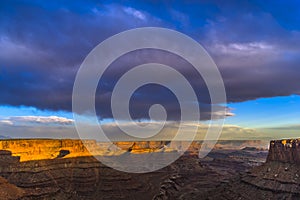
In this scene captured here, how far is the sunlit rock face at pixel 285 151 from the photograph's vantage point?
7669 cm

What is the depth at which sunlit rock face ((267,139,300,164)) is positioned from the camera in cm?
7669

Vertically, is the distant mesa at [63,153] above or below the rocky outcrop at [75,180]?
above

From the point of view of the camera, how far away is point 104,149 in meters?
170

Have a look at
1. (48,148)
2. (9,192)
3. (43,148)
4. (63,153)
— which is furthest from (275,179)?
(43,148)

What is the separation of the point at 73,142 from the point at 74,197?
1884 inches

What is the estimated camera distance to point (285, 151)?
265ft

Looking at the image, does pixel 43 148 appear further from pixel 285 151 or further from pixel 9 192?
pixel 285 151

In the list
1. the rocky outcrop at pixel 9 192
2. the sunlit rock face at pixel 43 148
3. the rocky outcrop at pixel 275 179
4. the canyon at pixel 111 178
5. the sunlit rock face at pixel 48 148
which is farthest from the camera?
the sunlit rock face at pixel 43 148

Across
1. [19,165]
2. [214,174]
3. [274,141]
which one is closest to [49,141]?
[19,165]

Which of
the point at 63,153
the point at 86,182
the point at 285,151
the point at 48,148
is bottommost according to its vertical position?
the point at 86,182

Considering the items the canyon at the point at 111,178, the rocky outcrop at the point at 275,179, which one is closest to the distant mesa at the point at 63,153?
the canyon at the point at 111,178

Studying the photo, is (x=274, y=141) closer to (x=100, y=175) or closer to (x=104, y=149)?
(x=100, y=175)

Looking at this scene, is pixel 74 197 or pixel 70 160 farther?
pixel 70 160

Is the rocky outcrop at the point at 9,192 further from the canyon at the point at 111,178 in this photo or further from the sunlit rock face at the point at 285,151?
the sunlit rock face at the point at 285,151
